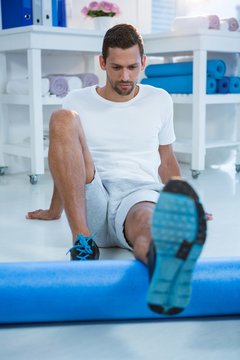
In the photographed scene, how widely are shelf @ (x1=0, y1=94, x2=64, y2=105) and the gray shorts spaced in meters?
1.52

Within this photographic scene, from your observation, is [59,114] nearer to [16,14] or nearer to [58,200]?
[58,200]

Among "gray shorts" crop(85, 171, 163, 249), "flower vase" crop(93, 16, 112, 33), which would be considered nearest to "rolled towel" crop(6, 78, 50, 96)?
"flower vase" crop(93, 16, 112, 33)

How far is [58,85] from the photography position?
326cm

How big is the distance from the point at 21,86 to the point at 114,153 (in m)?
1.68

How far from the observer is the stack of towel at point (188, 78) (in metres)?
3.40

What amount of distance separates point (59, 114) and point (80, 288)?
562 millimetres

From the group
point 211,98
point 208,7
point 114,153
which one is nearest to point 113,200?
point 114,153

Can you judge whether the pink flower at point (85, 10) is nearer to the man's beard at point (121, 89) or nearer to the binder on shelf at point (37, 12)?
the binder on shelf at point (37, 12)

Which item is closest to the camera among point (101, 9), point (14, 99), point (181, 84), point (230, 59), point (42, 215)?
point (42, 215)

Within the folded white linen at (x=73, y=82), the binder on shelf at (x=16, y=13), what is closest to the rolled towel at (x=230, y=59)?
the folded white linen at (x=73, y=82)

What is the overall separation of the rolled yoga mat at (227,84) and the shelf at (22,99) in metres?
0.95

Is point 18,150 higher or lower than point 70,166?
lower

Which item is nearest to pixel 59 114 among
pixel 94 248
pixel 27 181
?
pixel 94 248

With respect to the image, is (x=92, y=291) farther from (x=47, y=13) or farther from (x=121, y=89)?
(x=47, y=13)
